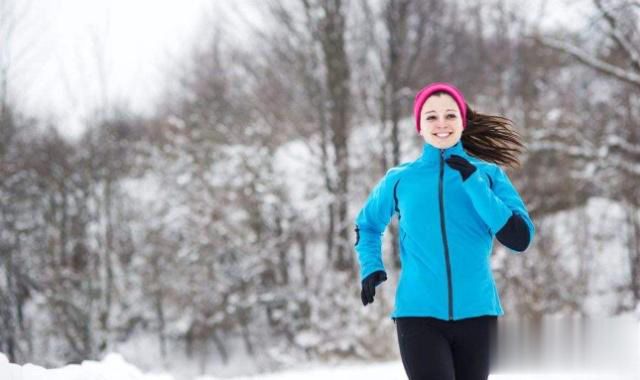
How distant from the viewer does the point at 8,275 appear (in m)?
15.2

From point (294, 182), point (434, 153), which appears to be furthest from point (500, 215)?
point (294, 182)

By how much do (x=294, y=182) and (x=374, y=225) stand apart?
12399mm

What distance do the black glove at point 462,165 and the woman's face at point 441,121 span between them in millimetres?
90

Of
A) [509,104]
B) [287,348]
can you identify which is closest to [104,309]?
[287,348]

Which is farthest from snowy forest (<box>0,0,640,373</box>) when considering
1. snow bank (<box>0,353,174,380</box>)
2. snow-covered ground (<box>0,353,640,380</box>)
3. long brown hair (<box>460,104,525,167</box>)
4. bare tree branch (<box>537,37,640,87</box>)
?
long brown hair (<box>460,104,525,167</box>)

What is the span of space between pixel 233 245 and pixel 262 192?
4.89 feet

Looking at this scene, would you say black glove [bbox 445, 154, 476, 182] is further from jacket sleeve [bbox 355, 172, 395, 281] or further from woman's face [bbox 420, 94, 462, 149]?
jacket sleeve [bbox 355, 172, 395, 281]

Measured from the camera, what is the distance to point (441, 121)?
7.77 feet

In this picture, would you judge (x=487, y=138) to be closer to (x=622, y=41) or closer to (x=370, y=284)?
(x=370, y=284)

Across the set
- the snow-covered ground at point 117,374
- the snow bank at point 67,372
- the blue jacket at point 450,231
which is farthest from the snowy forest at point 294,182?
the blue jacket at point 450,231

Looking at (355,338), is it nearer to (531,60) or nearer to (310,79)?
(310,79)

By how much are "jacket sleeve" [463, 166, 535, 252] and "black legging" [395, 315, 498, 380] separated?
290 mm

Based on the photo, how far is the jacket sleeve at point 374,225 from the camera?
2.41 metres

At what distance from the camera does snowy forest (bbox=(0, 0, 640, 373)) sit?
13.2 metres
